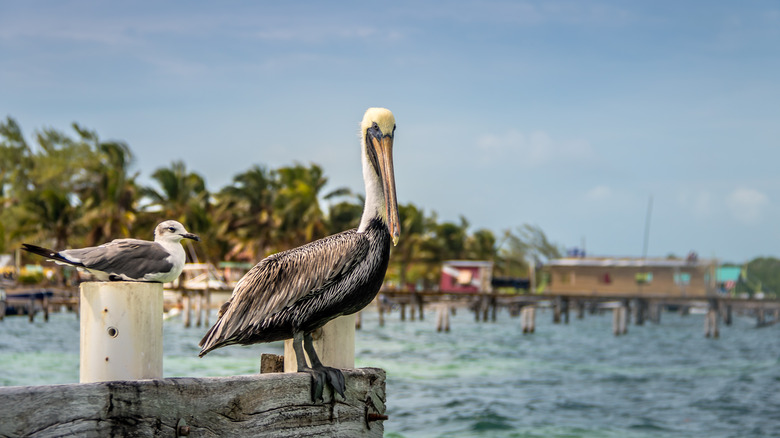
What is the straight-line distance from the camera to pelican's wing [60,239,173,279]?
146 inches

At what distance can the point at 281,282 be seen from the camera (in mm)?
3748

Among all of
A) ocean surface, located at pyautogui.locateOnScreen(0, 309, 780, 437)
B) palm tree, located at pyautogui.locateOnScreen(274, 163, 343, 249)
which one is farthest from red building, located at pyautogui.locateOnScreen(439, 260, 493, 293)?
ocean surface, located at pyautogui.locateOnScreen(0, 309, 780, 437)

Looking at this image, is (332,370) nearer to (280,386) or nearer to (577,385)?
(280,386)

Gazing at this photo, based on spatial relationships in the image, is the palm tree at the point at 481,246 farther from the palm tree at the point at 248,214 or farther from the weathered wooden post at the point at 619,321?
the weathered wooden post at the point at 619,321

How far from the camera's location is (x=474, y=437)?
583 inches

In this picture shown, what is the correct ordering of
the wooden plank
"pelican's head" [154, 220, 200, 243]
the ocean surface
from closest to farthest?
the wooden plank, "pelican's head" [154, 220, 200, 243], the ocean surface

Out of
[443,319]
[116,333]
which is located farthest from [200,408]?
[443,319]

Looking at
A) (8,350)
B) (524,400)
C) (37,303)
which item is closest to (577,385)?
(524,400)

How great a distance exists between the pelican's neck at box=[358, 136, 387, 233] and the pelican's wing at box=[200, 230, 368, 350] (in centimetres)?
9

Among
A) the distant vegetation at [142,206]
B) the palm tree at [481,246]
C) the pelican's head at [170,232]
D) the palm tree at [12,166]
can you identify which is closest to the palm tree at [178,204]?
the distant vegetation at [142,206]

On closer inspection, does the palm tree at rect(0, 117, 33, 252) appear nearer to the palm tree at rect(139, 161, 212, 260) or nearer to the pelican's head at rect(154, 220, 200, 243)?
the palm tree at rect(139, 161, 212, 260)

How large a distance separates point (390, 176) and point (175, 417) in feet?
4.49

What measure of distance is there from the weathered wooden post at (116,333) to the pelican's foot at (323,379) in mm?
636

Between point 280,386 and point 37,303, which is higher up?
point 280,386
